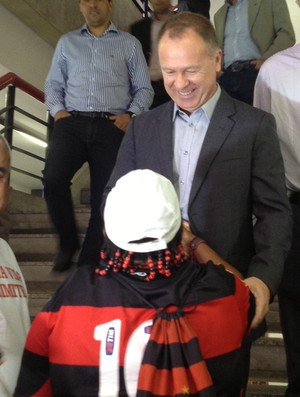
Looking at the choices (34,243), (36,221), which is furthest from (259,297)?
(36,221)

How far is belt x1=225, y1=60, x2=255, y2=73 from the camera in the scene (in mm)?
3143

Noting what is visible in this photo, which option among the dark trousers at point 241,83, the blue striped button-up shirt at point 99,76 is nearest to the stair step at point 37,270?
the blue striped button-up shirt at point 99,76

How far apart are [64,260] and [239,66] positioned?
1372mm

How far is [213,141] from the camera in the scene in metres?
1.75

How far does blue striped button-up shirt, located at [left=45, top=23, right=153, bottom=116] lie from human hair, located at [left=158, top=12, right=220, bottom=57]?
136cm

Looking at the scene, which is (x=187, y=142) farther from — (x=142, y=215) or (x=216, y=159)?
(x=142, y=215)

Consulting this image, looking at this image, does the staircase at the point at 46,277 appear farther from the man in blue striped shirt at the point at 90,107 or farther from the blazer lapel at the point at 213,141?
the blazer lapel at the point at 213,141

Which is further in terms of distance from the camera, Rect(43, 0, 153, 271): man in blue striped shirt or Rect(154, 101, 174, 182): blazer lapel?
Rect(43, 0, 153, 271): man in blue striped shirt

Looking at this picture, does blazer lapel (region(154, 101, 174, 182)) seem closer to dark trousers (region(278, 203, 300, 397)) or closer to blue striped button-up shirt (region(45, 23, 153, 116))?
dark trousers (region(278, 203, 300, 397))

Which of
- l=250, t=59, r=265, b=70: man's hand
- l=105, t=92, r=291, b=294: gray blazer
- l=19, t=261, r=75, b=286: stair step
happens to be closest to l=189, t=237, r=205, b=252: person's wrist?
l=105, t=92, r=291, b=294: gray blazer

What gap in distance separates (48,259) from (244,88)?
1682 millimetres

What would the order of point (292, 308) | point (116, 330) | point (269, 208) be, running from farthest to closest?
1. point (292, 308)
2. point (269, 208)
3. point (116, 330)

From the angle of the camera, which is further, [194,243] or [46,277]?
[46,277]

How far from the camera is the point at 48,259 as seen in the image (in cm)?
385
